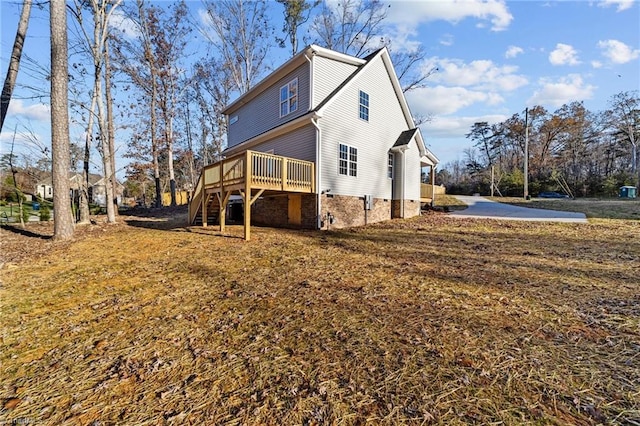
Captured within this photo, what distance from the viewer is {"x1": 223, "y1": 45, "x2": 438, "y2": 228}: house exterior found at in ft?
39.6

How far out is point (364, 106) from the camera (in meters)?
14.0

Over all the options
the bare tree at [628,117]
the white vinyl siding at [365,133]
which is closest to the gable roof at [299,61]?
the white vinyl siding at [365,133]

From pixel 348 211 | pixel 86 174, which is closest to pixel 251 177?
pixel 348 211

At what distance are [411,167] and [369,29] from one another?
12.5 metres

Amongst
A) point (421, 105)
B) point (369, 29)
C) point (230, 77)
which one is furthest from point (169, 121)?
point (421, 105)

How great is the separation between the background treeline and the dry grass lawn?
34220 mm

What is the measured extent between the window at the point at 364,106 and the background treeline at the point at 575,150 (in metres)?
27.0

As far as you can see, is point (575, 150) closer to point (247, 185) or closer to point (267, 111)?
point (267, 111)

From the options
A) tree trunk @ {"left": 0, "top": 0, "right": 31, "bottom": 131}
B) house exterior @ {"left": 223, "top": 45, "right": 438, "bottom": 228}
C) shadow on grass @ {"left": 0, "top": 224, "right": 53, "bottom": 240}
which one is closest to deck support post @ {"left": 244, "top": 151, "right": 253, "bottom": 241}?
house exterior @ {"left": 223, "top": 45, "right": 438, "bottom": 228}

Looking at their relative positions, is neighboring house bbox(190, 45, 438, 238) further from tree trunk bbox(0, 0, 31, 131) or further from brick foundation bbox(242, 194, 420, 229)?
tree trunk bbox(0, 0, 31, 131)

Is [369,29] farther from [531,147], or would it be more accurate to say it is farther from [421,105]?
[531,147]

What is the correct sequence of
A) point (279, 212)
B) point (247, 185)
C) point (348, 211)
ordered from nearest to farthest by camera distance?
point (247, 185) → point (348, 211) → point (279, 212)

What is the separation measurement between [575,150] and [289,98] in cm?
4254

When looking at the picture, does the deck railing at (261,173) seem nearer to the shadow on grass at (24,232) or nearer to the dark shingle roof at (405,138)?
the shadow on grass at (24,232)
